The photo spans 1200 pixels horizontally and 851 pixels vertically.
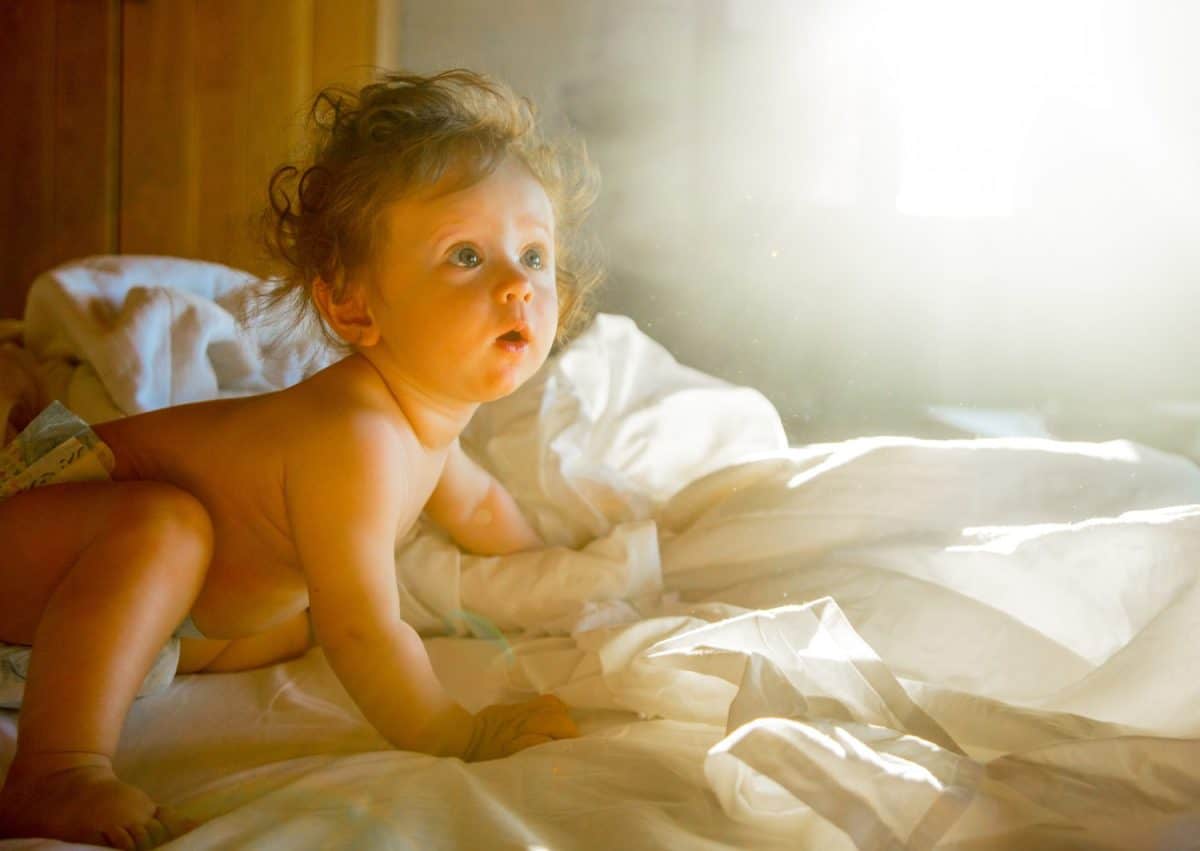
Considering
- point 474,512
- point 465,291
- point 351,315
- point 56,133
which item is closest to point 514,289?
point 465,291

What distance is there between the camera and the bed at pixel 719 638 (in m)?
0.57

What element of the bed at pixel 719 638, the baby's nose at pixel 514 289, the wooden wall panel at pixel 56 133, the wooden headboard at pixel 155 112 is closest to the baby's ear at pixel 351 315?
the baby's nose at pixel 514 289

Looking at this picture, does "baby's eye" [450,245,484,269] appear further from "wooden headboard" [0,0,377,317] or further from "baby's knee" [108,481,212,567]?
"wooden headboard" [0,0,377,317]

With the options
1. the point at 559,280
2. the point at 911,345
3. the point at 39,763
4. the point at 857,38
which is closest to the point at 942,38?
the point at 857,38

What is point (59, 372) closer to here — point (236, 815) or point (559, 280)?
point (559, 280)

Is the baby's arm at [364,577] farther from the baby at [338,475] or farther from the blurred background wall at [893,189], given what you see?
the blurred background wall at [893,189]

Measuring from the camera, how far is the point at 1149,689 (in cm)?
66

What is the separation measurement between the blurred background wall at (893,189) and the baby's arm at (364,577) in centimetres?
60

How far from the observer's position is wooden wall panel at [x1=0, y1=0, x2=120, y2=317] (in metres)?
1.66

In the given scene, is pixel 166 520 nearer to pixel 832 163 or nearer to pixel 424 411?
pixel 424 411

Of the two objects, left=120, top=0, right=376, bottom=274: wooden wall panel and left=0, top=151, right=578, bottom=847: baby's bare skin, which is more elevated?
left=120, top=0, right=376, bottom=274: wooden wall panel

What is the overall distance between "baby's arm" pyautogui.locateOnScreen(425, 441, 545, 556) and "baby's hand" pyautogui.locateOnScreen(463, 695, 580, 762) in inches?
10.7

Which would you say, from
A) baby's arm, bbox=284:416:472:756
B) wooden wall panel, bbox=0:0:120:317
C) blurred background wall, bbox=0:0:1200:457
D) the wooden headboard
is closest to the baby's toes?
baby's arm, bbox=284:416:472:756

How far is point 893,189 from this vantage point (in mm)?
1227
